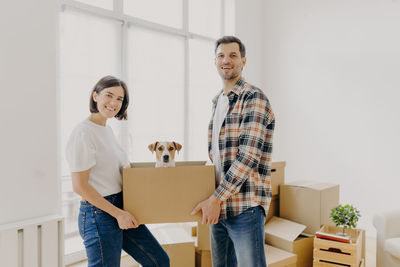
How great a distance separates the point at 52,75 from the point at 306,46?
287cm

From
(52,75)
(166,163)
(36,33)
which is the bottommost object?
(166,163)

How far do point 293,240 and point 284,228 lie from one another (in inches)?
6.1

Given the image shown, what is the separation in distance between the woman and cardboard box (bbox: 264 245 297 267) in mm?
1113

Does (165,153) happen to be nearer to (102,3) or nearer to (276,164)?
(276,164)

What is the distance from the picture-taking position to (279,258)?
2.09 metres

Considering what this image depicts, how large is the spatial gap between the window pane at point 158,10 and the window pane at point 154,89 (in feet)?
0.52

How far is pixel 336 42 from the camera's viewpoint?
3.43 m

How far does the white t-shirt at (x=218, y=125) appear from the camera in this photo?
1374 mm

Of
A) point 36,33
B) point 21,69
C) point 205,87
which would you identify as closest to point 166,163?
point 21,69

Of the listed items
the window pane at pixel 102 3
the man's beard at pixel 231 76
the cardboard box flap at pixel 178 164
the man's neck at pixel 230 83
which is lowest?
the cardboard box flap at pixel 178 164

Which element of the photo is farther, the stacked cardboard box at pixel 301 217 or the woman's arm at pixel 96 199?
the stacked cardboard box at pixel 301 217

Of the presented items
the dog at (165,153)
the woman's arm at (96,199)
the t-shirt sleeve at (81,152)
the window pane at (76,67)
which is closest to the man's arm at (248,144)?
the dog at (165,153)

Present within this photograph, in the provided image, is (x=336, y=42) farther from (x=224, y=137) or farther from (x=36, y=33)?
(x=36, y=33)

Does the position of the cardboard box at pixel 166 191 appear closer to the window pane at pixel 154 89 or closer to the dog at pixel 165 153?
the dog at pixel 165 153
